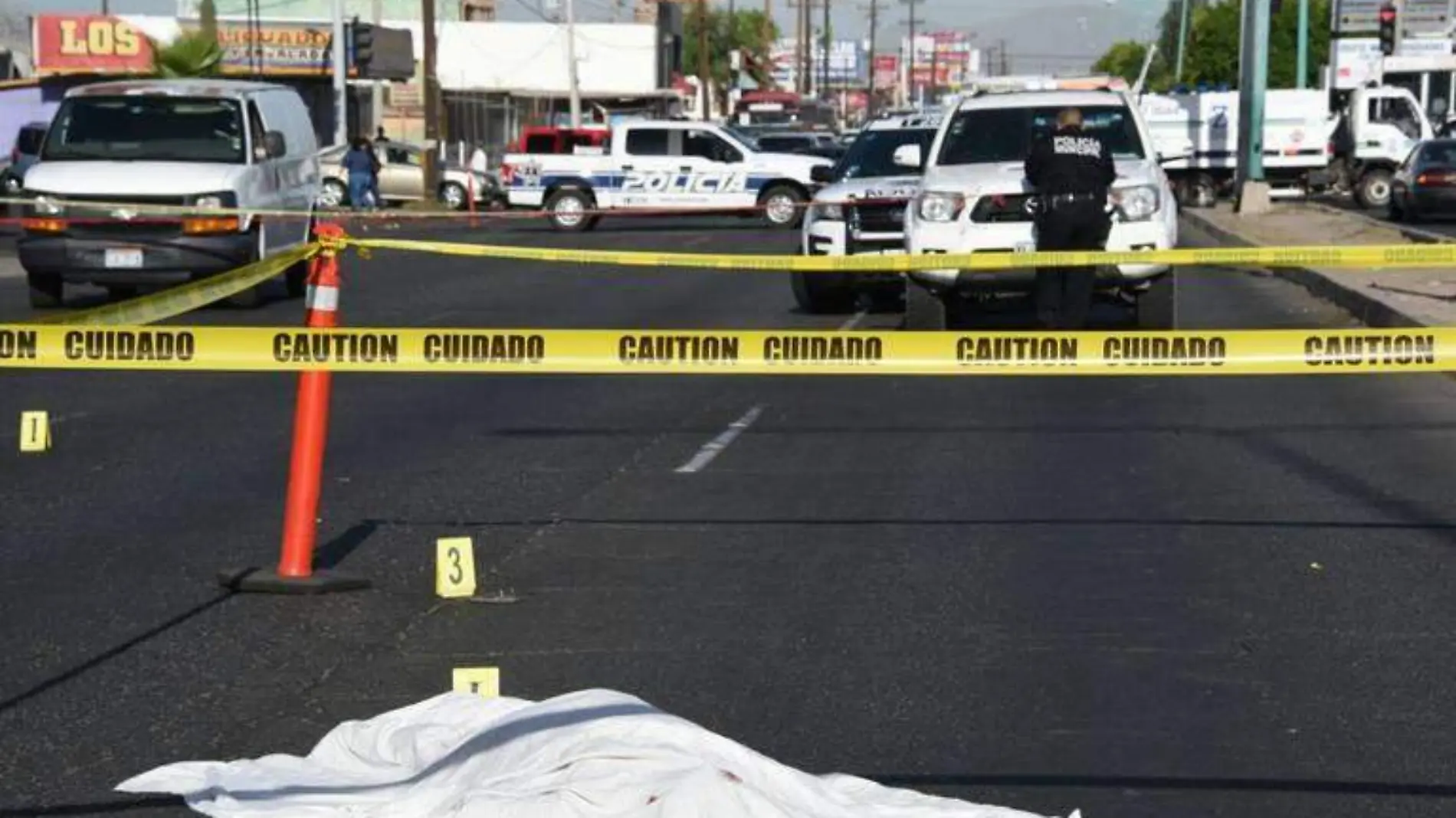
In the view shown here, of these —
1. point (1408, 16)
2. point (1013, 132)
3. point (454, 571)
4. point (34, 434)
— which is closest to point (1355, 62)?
point (1408, 16)

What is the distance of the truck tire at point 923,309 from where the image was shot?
62.7 feet

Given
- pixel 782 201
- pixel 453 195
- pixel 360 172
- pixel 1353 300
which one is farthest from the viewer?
pixel 453 195

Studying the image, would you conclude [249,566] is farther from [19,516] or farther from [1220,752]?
[1220,752]

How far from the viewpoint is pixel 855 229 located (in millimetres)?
22656

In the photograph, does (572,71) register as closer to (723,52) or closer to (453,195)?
(453,195)

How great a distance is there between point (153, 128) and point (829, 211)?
7.04 meters

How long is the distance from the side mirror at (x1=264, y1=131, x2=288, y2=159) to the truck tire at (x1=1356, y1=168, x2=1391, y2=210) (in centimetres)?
3565

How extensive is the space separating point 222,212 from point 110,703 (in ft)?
17.2

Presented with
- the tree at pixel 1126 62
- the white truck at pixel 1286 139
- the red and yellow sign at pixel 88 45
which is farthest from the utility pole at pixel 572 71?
the tree at pixel 1126 62

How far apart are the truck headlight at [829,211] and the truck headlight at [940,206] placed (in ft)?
11.6

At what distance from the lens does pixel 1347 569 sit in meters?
9.34

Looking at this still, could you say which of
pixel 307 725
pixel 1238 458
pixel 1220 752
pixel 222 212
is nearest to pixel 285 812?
pixel 307 725

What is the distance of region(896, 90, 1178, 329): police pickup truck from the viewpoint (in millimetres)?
18625

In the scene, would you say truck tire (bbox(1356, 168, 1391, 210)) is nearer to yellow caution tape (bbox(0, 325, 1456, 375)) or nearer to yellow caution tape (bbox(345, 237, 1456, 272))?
yellow caution tape (bbox(345, 237, 1456, 272))
